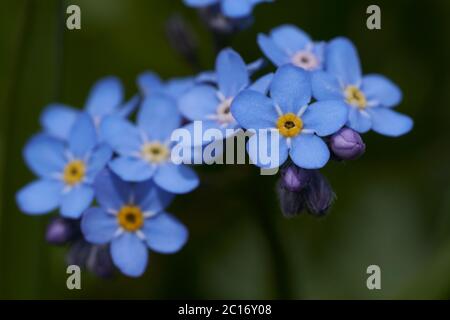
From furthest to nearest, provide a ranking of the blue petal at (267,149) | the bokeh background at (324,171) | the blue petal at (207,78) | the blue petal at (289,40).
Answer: the bokeh background at (324,171)
the blue petal at (289,40)
the blue petal at (207,78)
the blue petal at (267,149)

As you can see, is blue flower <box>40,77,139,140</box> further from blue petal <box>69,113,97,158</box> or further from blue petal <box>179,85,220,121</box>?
blue petal <box>179,85,220,121</box>

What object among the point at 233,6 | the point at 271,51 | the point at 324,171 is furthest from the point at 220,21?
the point at 324,171

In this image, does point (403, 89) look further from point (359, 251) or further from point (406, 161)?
point (359, 251)

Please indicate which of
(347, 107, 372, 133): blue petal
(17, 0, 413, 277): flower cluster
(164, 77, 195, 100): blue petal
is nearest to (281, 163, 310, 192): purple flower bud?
(17, 0, 413, 277): flower cluster

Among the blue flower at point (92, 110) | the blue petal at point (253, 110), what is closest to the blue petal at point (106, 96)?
the blue flower at point (92, 110)

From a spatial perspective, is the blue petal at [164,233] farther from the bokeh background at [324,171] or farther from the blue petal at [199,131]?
the bokeh background at [324,171]

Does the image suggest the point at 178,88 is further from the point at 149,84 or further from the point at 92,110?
the point at 92,110
